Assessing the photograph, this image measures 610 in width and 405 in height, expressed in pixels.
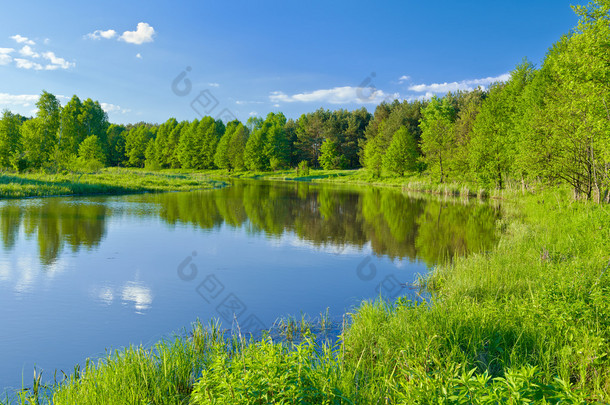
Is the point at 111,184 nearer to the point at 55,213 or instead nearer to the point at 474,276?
the point at 55,213

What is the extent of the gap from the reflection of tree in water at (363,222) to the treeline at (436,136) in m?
6.34

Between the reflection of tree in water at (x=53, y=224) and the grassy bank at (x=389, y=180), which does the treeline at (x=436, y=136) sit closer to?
the grassy bank at (x=389, y=180)

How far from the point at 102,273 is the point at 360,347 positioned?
9.67 metres

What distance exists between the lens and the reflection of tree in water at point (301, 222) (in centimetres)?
1736

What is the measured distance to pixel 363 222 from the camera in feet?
84.0

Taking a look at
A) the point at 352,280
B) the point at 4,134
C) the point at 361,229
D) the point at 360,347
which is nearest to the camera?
the point at 360,347

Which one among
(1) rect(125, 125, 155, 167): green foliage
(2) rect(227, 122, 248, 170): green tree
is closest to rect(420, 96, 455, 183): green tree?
(2) rect(227, 122, 248, 170): green tree

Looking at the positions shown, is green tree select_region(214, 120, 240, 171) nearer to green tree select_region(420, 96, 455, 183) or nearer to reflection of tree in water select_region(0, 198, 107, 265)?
green tree select_region(420, 96, 455, 183)

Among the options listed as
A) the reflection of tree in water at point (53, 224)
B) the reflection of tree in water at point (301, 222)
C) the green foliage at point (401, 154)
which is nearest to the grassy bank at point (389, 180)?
the green foliage at point (401, 154)

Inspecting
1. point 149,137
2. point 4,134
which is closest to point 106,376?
point 4,134

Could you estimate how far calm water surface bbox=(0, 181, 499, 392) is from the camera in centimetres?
816

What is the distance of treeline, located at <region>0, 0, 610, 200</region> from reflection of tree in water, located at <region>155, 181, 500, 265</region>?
6343 mm

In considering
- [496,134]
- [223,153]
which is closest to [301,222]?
[496,134]

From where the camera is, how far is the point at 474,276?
9930 mm
